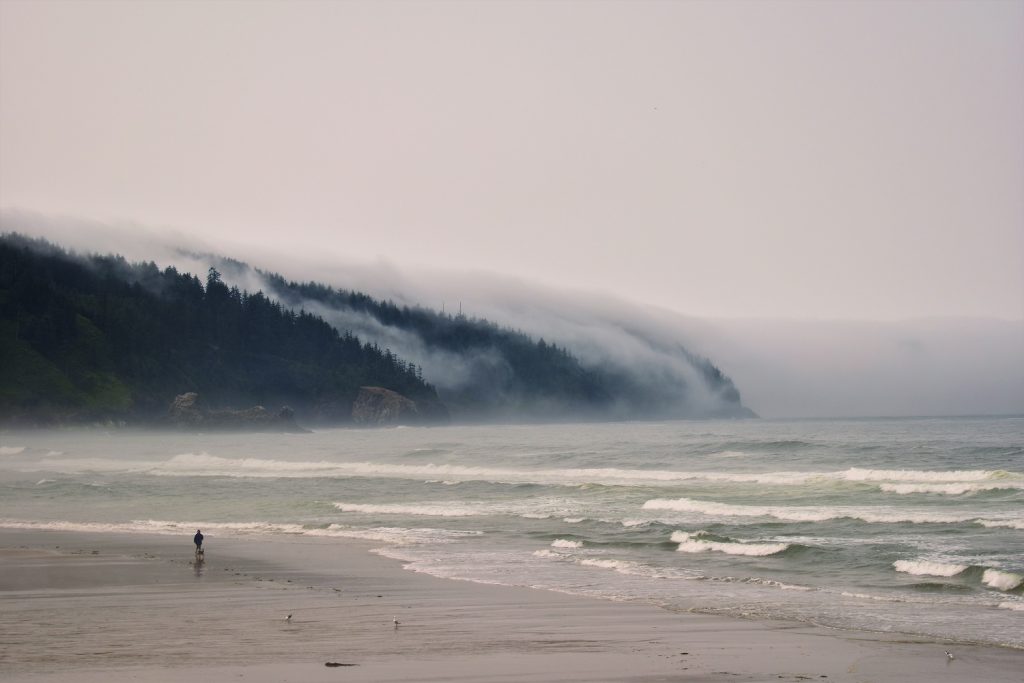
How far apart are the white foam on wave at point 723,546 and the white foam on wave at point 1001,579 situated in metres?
5.84

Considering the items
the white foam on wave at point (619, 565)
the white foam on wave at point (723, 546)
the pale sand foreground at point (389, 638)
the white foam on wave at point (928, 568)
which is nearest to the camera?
the pale sand foreground at point (389, 638)

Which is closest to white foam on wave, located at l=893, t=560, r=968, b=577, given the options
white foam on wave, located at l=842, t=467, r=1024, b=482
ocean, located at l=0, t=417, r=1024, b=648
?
ocean, located at l=0, t=417, r=1024, b=648

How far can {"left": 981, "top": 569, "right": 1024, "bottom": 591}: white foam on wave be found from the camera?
20562 mm

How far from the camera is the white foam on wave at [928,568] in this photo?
22.3m

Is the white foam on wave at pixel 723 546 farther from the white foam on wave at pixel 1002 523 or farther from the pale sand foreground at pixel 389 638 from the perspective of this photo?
the pale sand foreground at pixel 389 638

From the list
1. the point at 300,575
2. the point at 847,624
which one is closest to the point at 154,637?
the point at 300,575

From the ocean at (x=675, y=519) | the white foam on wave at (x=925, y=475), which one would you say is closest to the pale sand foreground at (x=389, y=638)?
the ocean at (x=675, y=519)

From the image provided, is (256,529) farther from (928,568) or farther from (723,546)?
(928,568)

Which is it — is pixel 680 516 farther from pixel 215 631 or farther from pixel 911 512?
pixel 215 631

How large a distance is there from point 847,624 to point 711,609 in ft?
8.37

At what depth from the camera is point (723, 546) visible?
27.5 m

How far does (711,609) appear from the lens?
1864 cm

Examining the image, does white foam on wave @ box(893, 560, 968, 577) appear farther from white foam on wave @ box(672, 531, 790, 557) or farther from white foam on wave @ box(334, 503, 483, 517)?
white foam on wave @ box(334, 503, 483, 517)

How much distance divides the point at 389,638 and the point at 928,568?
13.6 m
